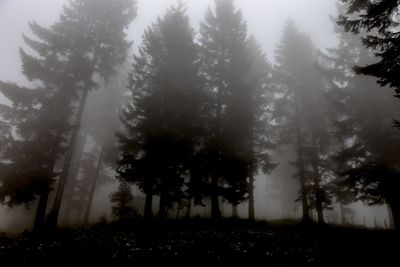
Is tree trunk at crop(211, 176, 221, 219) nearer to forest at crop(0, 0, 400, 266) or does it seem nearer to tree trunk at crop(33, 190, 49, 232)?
forest at crop(0, 0, 400, 266)

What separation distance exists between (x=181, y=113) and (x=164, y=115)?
1.23 meters

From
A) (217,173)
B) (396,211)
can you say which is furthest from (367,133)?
(217,173)

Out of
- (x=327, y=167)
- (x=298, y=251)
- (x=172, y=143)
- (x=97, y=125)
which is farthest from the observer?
(x=97, y=125)

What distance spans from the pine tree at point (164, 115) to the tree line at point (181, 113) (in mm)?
72

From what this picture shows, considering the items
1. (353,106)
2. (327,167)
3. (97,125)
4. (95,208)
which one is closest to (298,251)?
(353,106)

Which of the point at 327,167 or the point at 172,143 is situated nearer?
the point at 172,143

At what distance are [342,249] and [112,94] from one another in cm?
2766

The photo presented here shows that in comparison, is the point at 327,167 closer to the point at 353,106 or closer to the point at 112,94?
the point at 353,106

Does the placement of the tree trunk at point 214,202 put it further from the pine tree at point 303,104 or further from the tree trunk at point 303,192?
the pine tree at point 303,104

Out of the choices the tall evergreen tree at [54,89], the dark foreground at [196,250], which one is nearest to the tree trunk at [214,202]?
the dark foreground at [196,250]

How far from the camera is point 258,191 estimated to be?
8262 centimetres

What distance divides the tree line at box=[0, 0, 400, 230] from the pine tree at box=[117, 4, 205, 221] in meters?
0.07

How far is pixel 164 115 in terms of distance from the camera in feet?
65.3

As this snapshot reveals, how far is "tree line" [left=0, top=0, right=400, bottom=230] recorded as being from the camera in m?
18.5
